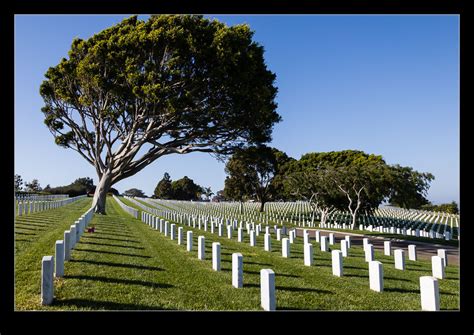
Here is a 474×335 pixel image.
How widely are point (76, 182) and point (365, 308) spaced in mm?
31026

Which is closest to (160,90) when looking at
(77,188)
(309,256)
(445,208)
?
(309,256)

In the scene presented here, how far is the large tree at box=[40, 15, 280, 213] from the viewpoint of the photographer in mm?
18359

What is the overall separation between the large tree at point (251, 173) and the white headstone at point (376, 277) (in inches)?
633

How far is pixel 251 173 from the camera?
2792cm

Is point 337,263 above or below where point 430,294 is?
below

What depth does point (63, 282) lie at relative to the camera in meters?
6.09

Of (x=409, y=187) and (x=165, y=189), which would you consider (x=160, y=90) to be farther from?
(x=165, y=189)

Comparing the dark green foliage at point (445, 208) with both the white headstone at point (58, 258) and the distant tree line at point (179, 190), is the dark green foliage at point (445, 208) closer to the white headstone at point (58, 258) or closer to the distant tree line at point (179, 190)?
the distant tree line at point (179, 190)

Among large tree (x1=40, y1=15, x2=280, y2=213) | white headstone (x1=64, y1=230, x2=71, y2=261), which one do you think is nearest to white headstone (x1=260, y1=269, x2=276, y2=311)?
white headstone (x1=64, y1=230, x2=71, y2=261)

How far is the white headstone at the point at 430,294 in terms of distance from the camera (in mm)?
5363

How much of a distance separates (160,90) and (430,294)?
15.8 meters

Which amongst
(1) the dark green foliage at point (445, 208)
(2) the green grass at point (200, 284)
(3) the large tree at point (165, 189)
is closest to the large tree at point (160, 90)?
(2) the green grass at point (200, 284)
